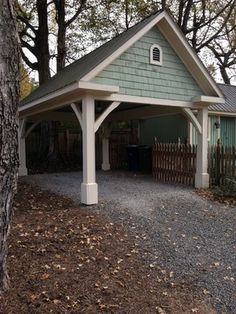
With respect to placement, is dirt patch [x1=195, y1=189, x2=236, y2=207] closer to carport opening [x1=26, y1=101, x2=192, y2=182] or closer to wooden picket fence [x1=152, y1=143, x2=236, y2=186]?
wooden picket fence [x1=152, y1=143, x2=236, y2=186]

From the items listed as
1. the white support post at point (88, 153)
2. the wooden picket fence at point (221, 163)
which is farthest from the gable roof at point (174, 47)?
the wooden picket fence at point (221, 163)

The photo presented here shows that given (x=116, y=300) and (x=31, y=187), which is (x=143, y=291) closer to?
(x=116, y=300)

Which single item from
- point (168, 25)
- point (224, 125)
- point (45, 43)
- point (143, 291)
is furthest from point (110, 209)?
point (45, 43)

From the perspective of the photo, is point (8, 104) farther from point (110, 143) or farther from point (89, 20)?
point (89, 20)

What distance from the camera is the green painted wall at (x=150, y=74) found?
8.08 m

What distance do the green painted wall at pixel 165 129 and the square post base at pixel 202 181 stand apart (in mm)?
4903

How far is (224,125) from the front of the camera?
15.5m

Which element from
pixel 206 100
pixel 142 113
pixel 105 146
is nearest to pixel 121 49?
pixel 206 100

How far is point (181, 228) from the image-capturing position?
611 centimetres

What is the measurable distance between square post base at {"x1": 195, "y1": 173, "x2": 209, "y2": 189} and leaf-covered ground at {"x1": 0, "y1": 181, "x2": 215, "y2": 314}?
440 centimetres

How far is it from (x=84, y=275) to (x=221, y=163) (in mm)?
6955

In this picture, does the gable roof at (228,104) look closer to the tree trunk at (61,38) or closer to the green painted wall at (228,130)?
the green painted wall at (228,130)

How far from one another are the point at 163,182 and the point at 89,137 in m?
4.00

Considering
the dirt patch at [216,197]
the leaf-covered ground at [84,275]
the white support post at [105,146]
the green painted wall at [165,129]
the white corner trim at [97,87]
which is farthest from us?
the green painted wall at [165,129]
